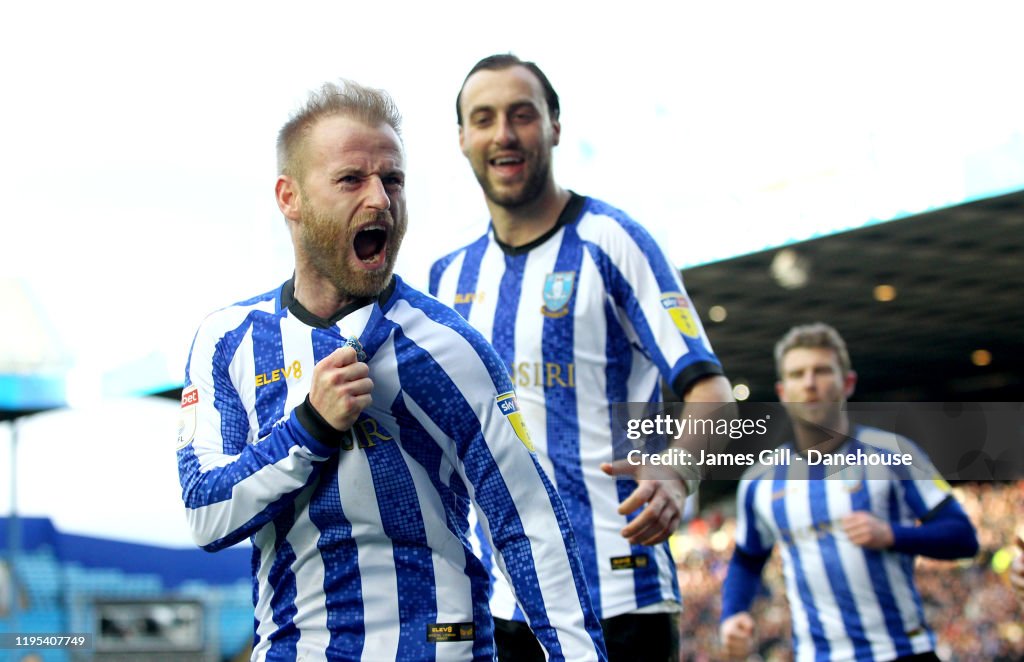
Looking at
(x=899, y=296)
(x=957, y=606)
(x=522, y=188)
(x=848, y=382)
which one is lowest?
(x=957, y=606)

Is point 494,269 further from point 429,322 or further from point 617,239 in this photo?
point 429,322

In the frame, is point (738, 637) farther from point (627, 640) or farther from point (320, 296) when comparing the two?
point (320, 296)

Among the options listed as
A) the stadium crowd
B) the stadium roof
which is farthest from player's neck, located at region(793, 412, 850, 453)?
the stadium roof

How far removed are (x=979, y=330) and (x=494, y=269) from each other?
2957cm

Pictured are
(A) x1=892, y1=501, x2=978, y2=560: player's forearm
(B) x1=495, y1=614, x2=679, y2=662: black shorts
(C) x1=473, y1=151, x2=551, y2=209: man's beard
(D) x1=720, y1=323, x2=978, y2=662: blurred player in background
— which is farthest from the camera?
(D) x1=720, y1=323, x2=978, y2=662: blurred player in background

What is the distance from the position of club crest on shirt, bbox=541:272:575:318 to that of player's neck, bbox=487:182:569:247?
212mm

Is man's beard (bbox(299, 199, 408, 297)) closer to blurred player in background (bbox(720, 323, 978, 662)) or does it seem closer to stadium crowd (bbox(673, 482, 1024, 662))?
blurred player in background (bbox(720, 323, 978, 662))

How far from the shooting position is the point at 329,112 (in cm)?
274

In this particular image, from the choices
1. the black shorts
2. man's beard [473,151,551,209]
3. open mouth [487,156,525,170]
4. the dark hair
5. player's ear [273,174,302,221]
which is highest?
the dark hair

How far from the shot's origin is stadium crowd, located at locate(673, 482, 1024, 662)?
18797 millimetres

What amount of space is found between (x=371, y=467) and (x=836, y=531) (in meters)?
4.24

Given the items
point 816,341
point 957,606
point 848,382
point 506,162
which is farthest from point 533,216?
point 957,606

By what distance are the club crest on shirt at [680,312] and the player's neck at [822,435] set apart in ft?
10.1

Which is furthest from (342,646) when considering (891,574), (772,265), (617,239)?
(772,265)
